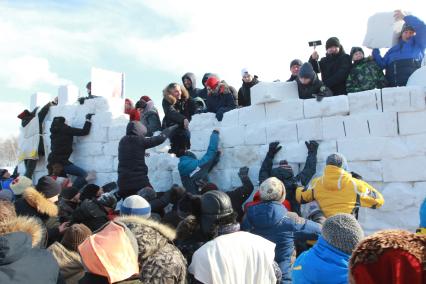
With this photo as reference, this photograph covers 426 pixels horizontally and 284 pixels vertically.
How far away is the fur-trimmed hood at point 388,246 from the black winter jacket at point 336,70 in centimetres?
461

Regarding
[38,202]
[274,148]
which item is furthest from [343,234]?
[274,148]

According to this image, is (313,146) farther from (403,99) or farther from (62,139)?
(62,139)

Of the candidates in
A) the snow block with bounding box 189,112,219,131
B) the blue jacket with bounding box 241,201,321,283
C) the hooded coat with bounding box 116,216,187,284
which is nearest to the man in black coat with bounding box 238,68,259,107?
the snow block with bounding box 189,112,219,131

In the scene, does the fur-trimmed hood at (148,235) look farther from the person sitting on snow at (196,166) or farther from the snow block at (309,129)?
the person sitting on snow at (196,166)

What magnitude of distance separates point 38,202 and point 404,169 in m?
3.78

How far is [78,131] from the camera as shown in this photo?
7.73 metres

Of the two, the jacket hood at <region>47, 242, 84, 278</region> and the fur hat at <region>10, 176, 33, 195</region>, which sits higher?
the fur hat at <region>10, 176, 33, 195</region>

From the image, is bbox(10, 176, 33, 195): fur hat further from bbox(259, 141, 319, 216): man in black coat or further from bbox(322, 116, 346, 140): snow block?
bbox(322, 116, 346, 140): snow block

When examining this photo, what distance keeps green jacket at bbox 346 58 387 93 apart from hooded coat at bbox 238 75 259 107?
5.73 ft

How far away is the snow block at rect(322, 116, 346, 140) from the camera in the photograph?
5117 mm

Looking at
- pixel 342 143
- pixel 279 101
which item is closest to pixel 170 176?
pixel 279 101

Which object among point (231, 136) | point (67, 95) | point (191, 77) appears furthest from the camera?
point (67, 95)

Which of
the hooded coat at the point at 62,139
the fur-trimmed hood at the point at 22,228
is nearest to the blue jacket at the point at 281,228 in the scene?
the fur-trimmed hood at the point at 22,228

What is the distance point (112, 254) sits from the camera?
212 cm
